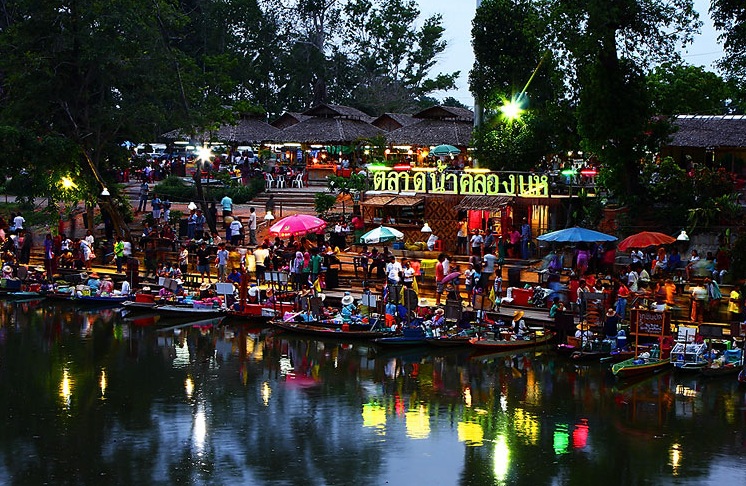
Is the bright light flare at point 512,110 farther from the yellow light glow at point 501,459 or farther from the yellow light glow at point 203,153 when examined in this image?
the yellow light glow at point 501,459

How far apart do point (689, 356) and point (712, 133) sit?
15.8 m

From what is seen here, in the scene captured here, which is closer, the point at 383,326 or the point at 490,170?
the point at 383,326

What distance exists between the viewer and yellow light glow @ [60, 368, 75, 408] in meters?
23.0

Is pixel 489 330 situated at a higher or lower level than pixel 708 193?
lower

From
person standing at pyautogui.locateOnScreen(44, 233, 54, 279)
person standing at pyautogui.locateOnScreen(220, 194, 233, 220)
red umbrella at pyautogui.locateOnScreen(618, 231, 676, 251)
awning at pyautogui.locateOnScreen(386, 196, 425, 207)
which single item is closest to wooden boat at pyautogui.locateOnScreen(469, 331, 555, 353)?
red umbrella at pyautogui.locateOnScreen(618, 231, 676, 251)

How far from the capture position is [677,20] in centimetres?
3397

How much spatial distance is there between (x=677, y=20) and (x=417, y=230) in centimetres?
1059

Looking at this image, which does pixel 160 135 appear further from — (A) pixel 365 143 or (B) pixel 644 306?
(B) pixel 644 306

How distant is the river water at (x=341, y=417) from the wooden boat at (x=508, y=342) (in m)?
0.30

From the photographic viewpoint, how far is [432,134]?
4834 cm

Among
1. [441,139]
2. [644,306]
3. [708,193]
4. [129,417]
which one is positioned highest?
[441,139]

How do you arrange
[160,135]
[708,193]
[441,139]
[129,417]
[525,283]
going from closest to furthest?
[129,417]
[525,283]
[708,193]
[441,139]
[160,135]

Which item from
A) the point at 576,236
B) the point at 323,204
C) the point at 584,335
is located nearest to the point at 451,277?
the point at 576,236

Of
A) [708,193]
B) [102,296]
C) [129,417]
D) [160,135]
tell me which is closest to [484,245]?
[708,193]
